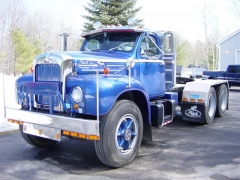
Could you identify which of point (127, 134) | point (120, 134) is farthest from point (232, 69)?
point (120, 134)

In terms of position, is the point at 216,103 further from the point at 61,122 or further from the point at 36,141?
the point at 61,122

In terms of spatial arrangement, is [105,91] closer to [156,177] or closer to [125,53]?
[156,177]

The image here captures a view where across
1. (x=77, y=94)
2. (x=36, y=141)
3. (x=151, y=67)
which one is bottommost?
(x=36, y=141)

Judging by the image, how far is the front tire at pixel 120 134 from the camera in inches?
153

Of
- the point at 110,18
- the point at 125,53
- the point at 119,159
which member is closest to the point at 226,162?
the point at 119,159

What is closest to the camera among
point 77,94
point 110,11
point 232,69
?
point 77,94

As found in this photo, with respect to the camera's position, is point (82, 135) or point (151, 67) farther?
point (151, 67)

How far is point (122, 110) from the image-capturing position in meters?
4.11

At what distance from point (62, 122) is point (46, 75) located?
1.03 metres

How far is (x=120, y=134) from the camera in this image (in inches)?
166

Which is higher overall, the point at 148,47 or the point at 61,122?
the point at 148,47

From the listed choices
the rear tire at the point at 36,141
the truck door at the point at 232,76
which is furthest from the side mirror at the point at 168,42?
the truck door at the point at 232,76

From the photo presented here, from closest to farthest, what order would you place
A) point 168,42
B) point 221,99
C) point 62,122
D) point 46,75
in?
point 62,122, point 46,75, point 168,42, point 221,99

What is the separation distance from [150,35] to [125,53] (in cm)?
91
